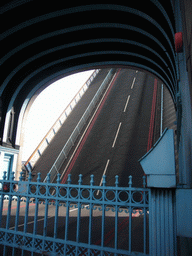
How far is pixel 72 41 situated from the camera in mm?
7879

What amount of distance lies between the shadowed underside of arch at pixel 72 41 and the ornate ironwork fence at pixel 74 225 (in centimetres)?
390

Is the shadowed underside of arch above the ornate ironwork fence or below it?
above

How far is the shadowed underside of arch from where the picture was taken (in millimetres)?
5895

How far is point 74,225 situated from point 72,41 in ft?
23.1

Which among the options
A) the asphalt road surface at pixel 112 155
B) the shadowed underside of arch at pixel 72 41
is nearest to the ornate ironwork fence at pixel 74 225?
the asphalt road surface at pixel 112 155

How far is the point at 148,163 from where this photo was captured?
2.89 meters

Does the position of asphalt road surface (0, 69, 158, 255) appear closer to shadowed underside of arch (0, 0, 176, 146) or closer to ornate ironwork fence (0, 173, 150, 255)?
ornate ironwork fence (0, 173, 150, 255)

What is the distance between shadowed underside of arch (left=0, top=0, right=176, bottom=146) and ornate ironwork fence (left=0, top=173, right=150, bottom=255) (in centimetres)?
390

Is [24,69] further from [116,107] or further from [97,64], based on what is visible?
[116,107]

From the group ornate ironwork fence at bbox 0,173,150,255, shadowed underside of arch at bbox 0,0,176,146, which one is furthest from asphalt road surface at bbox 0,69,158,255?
shadowed underside of arch at bbox 0,0,176,146

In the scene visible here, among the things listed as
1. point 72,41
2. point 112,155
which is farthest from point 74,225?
point 112,155

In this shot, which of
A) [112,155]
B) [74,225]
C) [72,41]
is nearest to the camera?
[74,225]

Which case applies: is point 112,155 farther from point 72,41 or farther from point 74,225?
point 72,41

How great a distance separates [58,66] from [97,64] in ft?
6.30
